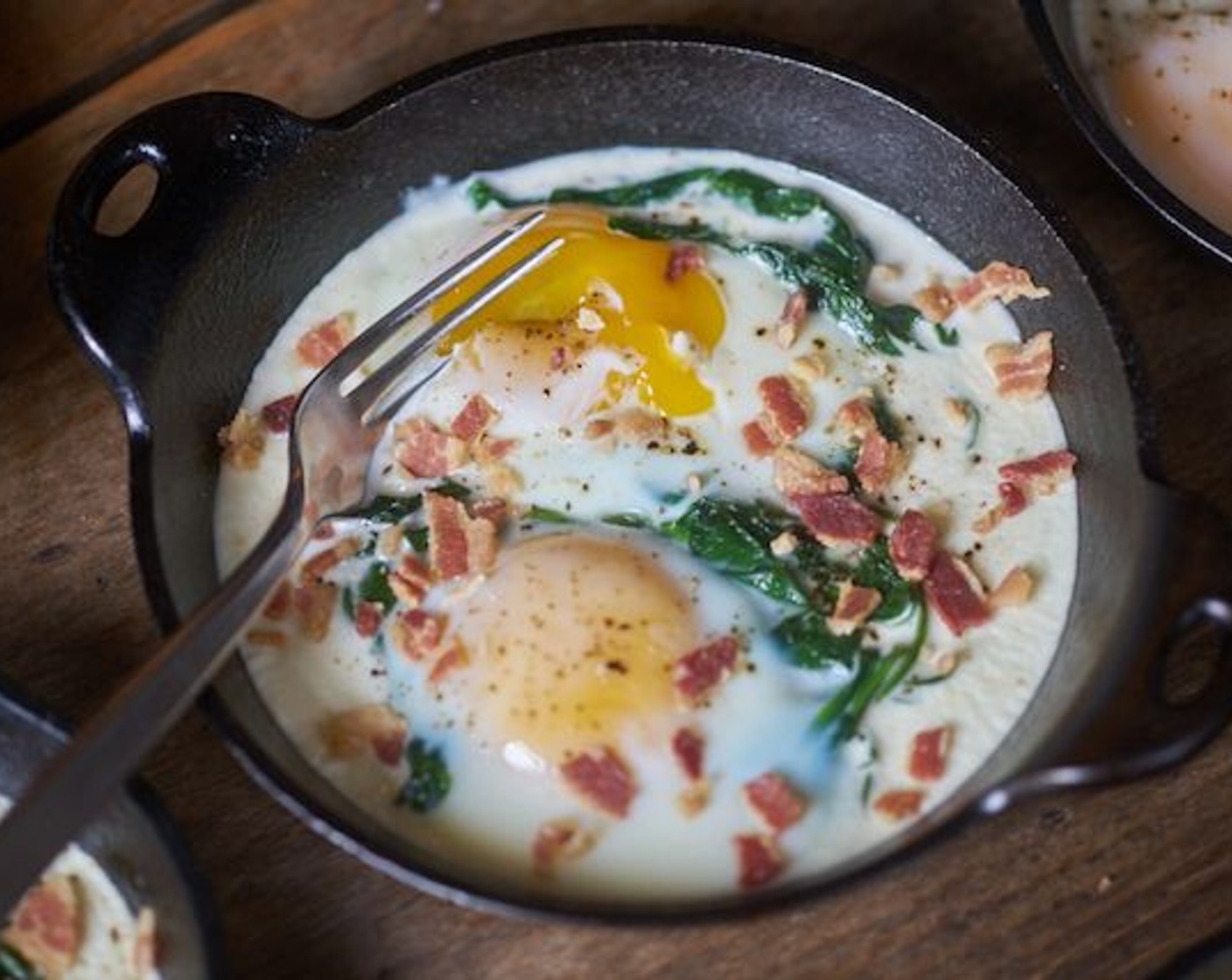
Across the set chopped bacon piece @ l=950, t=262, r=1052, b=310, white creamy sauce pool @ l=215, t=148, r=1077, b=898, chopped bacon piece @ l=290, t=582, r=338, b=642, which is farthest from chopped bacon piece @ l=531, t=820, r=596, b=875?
chopped bacon piece @ l=950, t=262, r=1052, b=310

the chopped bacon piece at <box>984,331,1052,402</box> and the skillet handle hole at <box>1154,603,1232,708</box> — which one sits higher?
the chopped bacon piece at <box>984,331,1052,402</box>

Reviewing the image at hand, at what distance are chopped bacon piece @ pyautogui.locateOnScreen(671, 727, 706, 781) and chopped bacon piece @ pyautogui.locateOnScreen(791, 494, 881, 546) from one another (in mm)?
277

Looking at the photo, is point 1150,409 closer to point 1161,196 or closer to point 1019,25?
point 1161,196

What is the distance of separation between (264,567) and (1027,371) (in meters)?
0.89

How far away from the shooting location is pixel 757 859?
2057 mm

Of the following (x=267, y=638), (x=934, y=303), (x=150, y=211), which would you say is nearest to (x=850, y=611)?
(x=934, y=303)

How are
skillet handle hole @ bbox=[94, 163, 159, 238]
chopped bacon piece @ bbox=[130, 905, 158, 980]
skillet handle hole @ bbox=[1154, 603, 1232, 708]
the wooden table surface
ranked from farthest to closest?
skillet handle hole @ bbox=[94, 163, 159, 238] → skillet handle hole @ bbox=[1154, 603, 1232, 708] → the wooden table surface → chopped bacon piece @ bbox=[130, 905, 158, 980]

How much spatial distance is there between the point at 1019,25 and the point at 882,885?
118 cm

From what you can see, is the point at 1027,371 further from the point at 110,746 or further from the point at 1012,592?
the point at 110,746

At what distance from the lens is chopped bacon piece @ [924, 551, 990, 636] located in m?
2.18

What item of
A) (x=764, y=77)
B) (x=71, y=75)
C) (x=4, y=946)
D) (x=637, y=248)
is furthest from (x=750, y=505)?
(x=71, y=75)

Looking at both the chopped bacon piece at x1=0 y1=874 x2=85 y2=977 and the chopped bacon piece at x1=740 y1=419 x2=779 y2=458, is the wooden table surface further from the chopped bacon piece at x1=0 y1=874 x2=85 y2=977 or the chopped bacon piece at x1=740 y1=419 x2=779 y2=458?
the chopped bacon piece at x1=740 y1=419 x2=779 y2=458

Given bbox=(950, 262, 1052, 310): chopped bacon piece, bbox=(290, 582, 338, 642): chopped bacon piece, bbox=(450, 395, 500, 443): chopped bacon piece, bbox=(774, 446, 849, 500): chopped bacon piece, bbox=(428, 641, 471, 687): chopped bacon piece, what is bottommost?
bbox=(428, 641, 471, 687): chopped bacon piece

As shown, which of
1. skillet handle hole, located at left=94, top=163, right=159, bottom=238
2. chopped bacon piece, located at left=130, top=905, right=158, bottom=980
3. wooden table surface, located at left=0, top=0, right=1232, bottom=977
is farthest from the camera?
skillet handle hole, located at left=94, top=163, right=159, bottom=238
